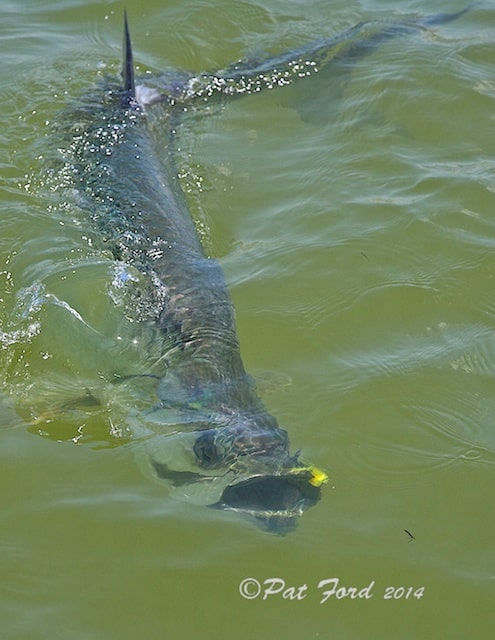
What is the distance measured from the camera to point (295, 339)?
4539 millimetres

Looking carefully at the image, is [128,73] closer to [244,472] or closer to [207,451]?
[207,451]

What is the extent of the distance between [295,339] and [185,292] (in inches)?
22.3

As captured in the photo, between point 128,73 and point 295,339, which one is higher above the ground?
point 128,73

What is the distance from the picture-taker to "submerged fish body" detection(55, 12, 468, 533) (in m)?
3.40

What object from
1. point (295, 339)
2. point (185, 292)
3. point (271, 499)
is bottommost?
point (295, 339)

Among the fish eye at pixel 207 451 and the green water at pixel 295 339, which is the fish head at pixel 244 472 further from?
the green water at pixel 295 339

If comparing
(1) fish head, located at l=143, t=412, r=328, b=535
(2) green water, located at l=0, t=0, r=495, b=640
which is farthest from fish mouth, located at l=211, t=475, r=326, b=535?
(2) green water, located at l=0, t=0, r=495, b=640

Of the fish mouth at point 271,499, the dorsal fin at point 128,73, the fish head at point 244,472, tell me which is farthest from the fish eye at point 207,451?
the dorsal fin at point 128,73

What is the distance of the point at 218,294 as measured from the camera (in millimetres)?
4523

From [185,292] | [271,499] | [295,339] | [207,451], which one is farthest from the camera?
[295,339]

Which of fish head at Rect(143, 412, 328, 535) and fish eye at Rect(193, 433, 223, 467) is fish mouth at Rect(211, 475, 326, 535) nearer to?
fish head at Rect(143, 412, 328, 535)

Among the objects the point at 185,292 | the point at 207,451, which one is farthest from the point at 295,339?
the point at 207,451

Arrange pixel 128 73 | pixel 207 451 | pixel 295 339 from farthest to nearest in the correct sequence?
1. pixel 128 73
2. pixel 295 339
3. pixel 207 451

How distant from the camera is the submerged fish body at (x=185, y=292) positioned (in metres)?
3.40
